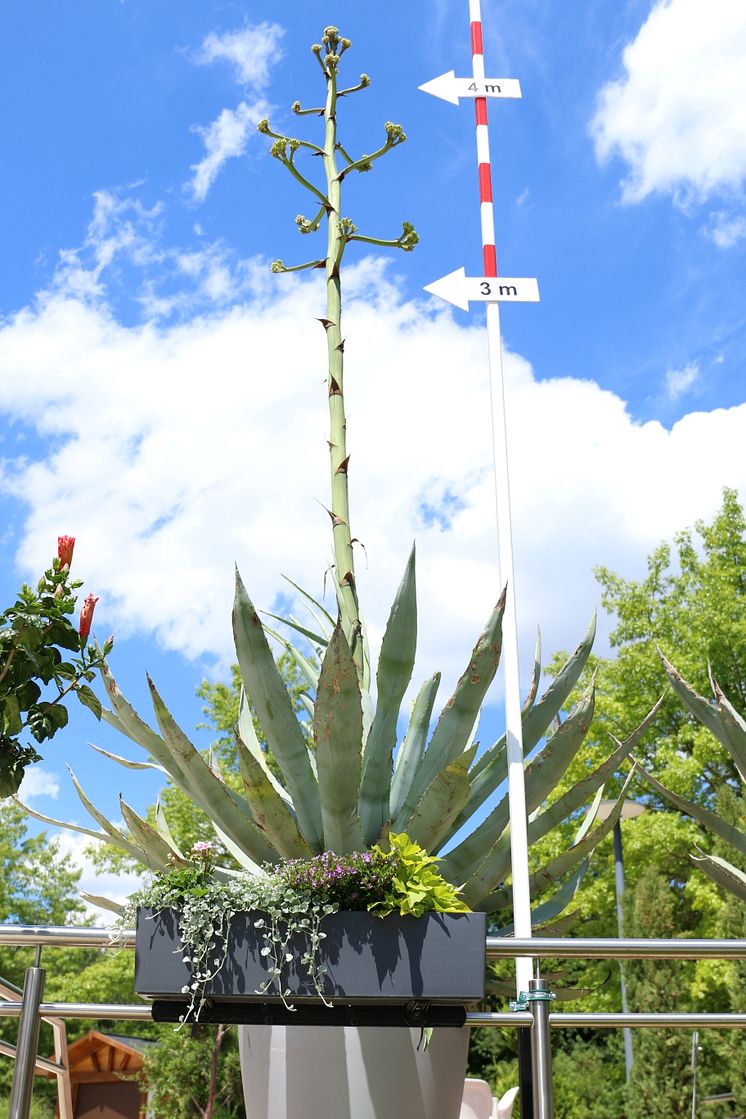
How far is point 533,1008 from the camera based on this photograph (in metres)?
2.50

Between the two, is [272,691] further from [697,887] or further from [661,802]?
[661,802]

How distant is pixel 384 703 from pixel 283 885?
24.7 inches

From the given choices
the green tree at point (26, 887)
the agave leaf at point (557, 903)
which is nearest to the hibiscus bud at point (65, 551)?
the agave leaf at point (557, 903)

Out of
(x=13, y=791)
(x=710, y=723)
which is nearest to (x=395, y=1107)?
(x=13, y=791)

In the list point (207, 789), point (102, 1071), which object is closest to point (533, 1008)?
point (207, 789)

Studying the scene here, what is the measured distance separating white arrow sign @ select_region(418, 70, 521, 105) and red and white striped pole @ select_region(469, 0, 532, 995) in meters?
0.02

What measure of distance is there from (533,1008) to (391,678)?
3.15ft

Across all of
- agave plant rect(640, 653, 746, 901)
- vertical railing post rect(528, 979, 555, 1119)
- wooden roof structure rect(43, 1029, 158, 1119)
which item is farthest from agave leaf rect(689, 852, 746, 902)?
wooden roof structure rect(43, 1029, 158, 1119)

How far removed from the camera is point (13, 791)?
3002 millimetres

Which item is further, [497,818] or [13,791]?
[497,818]

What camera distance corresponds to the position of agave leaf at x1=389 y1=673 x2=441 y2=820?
3.30m

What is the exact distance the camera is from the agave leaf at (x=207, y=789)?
9.70 feet

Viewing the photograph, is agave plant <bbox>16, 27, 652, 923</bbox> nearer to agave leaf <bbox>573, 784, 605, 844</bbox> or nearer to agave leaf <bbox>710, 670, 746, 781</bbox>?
agave leaf <bbox>573, 784, 605, 844</bbox>

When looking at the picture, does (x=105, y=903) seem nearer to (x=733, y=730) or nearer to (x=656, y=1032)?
(x=733, y=730)
